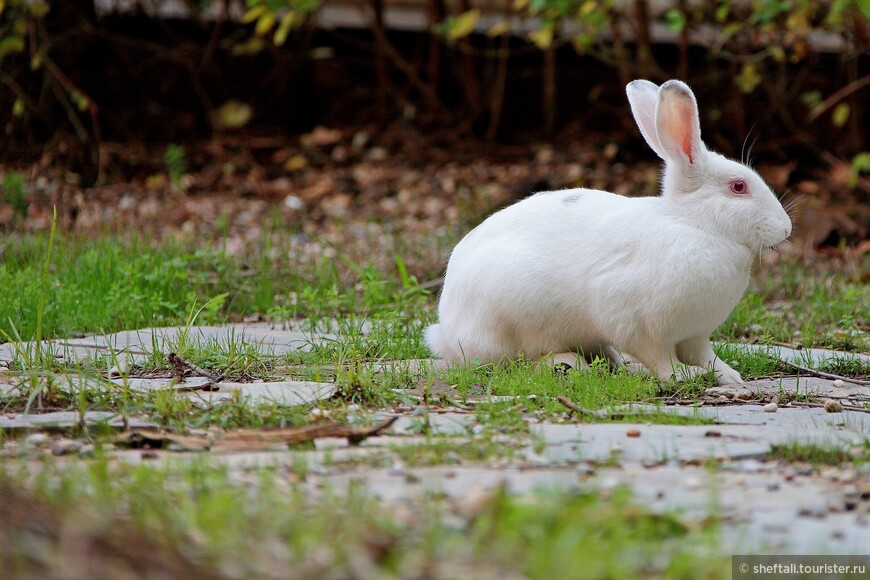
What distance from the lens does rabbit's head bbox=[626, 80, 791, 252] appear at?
4051mm

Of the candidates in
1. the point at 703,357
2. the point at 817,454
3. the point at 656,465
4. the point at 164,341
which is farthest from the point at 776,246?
the point at 164,341

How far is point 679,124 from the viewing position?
13.5 ft

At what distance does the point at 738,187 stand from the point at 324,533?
2.63 m

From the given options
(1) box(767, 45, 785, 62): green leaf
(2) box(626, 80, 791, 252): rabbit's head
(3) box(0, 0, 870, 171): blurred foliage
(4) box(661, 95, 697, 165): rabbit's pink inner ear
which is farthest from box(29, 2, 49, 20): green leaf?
(4) box(661, 95, 697, 165): rabbit's pink inner ear

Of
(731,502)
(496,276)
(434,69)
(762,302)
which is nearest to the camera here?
(731,502)

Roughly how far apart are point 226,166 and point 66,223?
2.60 meters

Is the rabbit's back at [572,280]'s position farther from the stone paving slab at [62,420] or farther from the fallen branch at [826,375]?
the stone paving slab at [62,420]

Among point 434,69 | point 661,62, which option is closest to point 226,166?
point 434,69

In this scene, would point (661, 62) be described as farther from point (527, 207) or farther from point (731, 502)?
point (731, 502)

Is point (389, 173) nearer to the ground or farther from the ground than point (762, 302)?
farther from the ground

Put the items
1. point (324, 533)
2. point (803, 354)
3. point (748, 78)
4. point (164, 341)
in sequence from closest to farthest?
point (324, 533) < point (164, 341) < point (803, 354) < point (748, 78)

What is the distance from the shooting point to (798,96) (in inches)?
389

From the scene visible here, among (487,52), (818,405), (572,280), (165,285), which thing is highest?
(487,52)

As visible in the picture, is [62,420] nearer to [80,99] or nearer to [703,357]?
[703,357]
